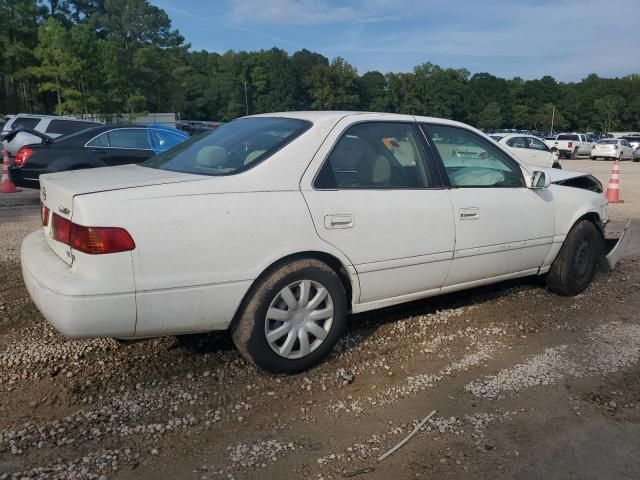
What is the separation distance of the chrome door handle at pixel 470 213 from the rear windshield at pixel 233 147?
1.29 meters

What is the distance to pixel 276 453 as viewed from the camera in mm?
2584

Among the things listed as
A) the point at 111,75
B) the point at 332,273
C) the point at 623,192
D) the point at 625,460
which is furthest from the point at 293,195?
Result: the point at 111,75

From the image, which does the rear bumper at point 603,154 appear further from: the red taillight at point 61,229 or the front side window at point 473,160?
the red taillight at point 61,229

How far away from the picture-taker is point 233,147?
357 cm

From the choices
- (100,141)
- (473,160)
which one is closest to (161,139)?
(100,141)

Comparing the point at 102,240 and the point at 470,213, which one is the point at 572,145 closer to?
the point at 470,213

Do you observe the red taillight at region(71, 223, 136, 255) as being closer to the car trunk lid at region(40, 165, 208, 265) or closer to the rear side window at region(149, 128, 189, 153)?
the car trunk lid at region(40, 165, 208, 265)

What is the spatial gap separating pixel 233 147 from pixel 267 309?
1146 mm

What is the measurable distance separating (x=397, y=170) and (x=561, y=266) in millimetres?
2008

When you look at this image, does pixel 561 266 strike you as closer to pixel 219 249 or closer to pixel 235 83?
pixel 219 249

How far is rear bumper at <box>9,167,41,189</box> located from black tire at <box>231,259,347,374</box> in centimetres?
719

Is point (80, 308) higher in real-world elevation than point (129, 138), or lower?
lower

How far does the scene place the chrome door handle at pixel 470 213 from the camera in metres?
3.89

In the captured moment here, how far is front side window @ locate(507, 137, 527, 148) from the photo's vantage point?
1844cm
